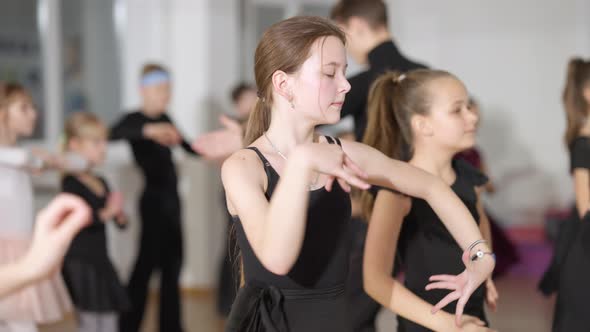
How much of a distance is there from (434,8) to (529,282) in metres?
2.52

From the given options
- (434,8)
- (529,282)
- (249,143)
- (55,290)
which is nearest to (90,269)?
(55,290)

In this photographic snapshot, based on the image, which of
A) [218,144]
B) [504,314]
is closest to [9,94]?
[218,144]

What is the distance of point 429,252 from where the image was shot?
235 cm

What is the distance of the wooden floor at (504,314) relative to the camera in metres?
4.93

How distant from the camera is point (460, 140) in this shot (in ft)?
7.66

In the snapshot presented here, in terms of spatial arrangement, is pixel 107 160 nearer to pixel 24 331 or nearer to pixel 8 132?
pixel 8 132

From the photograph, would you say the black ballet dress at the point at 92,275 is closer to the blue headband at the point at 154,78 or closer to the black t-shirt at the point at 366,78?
the blue headband at the point at 154,78

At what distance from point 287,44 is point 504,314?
3.85 meters

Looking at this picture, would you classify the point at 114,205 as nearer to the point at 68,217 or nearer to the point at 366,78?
the point at 366,78

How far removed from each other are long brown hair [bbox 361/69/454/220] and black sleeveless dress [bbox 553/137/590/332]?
2.34ft

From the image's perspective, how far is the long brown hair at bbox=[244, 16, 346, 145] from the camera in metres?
1.79

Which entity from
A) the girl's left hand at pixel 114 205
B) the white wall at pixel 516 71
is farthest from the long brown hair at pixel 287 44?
the white wall at pixel 516 71

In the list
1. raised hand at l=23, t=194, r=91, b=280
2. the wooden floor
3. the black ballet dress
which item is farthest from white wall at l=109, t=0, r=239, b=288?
raised hand at l=23, t=194, r=91, b=280

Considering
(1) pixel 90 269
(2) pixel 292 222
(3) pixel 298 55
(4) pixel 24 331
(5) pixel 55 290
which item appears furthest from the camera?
(1) pixel 90 269
